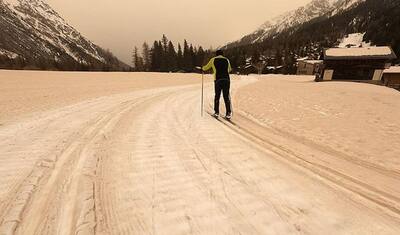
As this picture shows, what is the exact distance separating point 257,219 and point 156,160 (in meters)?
2.01

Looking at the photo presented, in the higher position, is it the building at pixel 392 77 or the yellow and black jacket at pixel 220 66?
the yellow and black jacket at pixel 220 66

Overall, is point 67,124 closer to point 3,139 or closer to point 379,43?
point 3,139

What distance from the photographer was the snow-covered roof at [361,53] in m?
34.0

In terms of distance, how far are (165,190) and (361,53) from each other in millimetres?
43172

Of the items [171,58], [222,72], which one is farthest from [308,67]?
[222,72]

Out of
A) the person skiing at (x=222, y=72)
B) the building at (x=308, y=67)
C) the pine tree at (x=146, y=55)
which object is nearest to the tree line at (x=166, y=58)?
the pine tree at (x=146, y=55)

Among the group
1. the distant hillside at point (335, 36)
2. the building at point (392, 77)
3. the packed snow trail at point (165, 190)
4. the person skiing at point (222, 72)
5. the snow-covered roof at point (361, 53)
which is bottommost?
the building at point (392, 77)

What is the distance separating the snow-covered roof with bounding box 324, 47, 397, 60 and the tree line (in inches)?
2028

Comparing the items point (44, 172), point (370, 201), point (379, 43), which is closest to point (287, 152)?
point (370, 201)

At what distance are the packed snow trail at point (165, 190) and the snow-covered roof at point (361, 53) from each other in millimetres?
38336

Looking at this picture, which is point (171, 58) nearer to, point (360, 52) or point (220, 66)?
point (360, 52)

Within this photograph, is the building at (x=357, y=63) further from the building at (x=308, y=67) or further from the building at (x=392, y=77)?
the building at (x=308, y=67)

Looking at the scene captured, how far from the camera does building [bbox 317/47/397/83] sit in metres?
34.4

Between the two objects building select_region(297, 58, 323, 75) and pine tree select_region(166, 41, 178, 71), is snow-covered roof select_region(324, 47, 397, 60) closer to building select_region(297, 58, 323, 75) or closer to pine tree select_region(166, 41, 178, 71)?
building select_region(297, 58, 323, 75)
